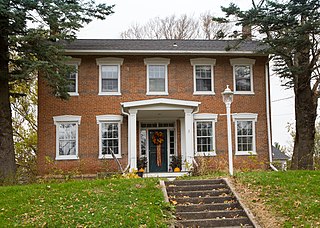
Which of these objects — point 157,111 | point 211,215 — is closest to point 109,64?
point 157,111

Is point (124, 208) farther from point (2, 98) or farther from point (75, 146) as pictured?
point (75, 146)

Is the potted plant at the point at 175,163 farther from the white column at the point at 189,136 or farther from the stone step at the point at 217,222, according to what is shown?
the stone step at the point at 217,222

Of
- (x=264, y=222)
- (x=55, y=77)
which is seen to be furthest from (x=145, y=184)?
(x=55, y=77)

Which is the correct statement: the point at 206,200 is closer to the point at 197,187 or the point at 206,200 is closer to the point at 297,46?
the point at 197,187

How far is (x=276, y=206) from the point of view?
31.8ft

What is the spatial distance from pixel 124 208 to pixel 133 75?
1085 centimetres

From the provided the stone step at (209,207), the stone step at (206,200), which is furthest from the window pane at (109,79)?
the stone step at (209,207)

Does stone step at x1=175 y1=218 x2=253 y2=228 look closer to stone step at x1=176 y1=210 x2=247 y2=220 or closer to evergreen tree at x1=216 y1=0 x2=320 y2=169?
stone step at x1=176 y1=210 x2=247 y2=220

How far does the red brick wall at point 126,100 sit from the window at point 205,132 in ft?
0.84

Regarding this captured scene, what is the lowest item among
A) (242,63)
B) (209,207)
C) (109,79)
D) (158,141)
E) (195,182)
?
(209,207)

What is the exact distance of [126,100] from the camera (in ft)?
63.0

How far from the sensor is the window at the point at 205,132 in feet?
A: 63.4

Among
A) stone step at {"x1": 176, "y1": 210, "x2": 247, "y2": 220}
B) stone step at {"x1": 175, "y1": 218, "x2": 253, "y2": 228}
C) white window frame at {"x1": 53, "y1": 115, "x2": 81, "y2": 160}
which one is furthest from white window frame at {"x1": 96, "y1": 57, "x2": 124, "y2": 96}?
stone step at {"x1": 175, "y1": 218, "x2": 253, "y2": 228}

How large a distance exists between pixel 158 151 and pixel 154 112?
2.46 metres
